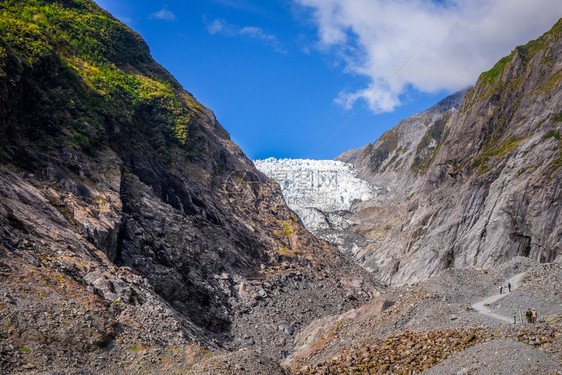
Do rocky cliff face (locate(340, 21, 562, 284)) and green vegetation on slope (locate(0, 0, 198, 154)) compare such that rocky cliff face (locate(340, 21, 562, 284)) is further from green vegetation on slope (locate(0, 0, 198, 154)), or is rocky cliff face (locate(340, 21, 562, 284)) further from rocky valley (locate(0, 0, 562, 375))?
green vegetation on slope (locate(0, 0, 198, 154))

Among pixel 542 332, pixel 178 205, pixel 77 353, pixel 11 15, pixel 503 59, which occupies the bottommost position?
pixel 77 353

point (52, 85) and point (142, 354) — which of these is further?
point (52, 85)

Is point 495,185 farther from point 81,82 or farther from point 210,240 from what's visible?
point 81,82

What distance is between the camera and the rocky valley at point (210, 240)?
16656 millimetres

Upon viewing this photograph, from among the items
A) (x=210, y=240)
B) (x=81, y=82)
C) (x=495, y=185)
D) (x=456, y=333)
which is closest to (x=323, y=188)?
(x=495, y=185)

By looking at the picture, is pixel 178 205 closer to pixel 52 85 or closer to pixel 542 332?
pixel 52 85

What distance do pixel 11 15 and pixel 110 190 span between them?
63.4ft

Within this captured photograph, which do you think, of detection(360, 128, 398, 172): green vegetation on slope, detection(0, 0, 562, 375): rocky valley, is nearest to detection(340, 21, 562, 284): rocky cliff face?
detection(0, 0, 562, 375): rocky valley

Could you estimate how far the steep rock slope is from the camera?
17.2 meters

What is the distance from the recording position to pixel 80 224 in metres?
25.2

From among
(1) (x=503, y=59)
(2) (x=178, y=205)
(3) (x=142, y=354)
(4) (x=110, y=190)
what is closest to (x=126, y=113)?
(2) (x=178, y=205)

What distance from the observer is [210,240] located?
37594mm

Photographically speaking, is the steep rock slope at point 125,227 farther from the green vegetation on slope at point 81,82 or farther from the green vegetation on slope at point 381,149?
the green vegetation on slope at point 381,149

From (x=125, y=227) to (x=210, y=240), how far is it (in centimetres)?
882
